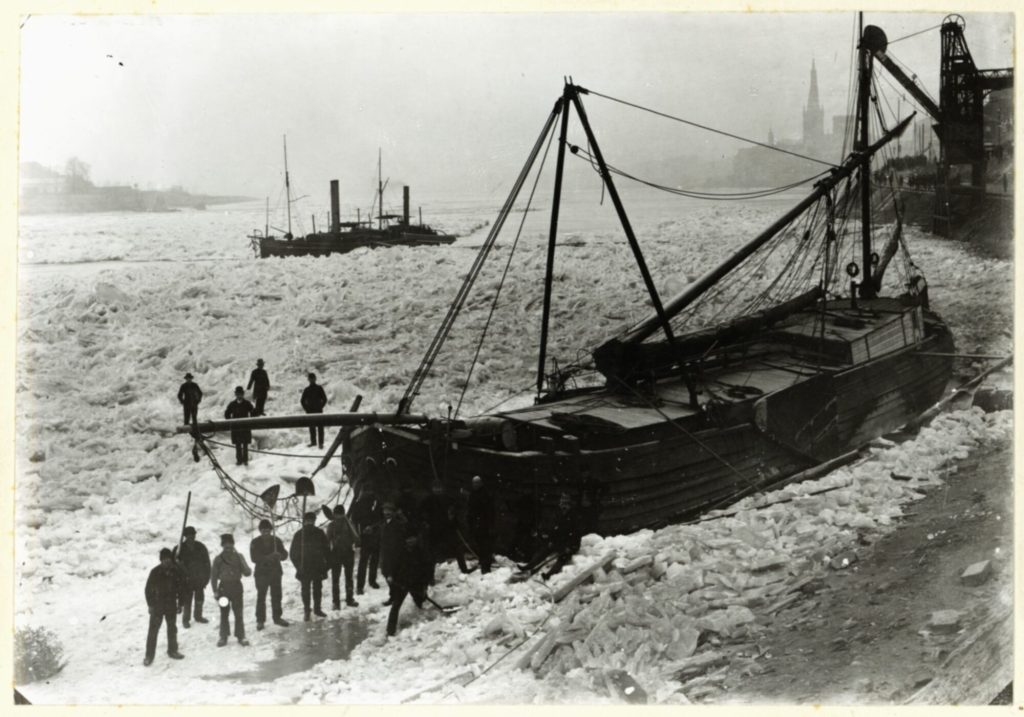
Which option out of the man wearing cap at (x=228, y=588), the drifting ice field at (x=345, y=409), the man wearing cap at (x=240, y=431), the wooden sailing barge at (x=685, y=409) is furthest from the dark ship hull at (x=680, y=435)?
the man wearing cap at (x=228, y=588)

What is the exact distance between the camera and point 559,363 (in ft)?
48.5

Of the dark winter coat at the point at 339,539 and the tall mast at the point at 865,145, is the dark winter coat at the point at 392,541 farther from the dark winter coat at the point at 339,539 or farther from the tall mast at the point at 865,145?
the tall mast at the point at 865,145

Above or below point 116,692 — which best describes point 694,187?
above

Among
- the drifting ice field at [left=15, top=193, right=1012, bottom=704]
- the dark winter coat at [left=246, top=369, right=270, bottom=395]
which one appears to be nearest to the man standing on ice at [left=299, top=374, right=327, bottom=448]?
the dark winter coat at [left=246, top=369, right=270, bottom=395]

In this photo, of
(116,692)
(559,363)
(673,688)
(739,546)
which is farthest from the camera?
(559,363)

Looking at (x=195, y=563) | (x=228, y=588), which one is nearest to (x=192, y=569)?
(x=195, y=563)

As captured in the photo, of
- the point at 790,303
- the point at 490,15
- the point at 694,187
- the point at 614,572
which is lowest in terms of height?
the point at 614,572

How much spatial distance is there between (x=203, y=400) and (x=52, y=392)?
1.89 m

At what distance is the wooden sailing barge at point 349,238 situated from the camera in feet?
50.5

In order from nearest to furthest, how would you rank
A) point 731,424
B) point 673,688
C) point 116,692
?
point 673,688
point 116,692
point 731,424

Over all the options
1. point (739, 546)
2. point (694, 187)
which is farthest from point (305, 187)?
point (739, 546)

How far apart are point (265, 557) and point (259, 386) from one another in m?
3.60

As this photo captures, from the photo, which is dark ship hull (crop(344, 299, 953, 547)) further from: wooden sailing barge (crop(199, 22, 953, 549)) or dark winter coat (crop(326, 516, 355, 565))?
dark winter coat (crop(326, 516, 355, 565))

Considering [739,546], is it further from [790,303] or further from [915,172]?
[915,172]
